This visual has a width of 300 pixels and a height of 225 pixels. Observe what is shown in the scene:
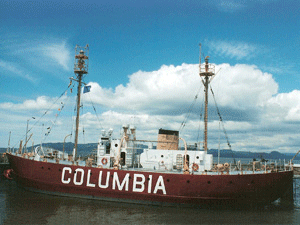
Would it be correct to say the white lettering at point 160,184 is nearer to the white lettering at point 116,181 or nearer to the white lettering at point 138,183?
the white lettering at point 116,181

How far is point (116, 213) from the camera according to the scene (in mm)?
15234

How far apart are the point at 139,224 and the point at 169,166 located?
6627 mm

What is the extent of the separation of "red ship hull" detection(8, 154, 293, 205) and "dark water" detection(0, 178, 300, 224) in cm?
62

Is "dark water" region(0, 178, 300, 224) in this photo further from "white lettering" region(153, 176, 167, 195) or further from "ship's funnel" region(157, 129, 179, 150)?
"ship's funnel" region(157, 129, 179, 150)

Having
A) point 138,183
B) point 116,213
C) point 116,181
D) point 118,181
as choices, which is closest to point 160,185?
point 138,183

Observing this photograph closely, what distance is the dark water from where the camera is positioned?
1395 centimetres

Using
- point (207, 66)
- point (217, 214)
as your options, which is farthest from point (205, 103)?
point (217, 214)

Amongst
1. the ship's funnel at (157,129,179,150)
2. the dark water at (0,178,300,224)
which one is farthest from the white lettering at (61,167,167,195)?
the ship's funnel at (157,129,179,150)

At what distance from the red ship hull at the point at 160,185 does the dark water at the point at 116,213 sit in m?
0.62

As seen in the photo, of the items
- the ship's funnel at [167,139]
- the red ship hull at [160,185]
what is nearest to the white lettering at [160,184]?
the red ship hull at [160,185]

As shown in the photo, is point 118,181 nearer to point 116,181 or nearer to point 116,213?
point 116,181

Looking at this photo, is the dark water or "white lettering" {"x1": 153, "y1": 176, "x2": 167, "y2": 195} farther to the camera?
"white lettering" {"x1": 153, "y1": 176, "x2": 167, "y2": 195}

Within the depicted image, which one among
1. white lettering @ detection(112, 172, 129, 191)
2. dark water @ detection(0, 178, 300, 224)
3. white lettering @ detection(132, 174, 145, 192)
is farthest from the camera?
white lettering @ detection(112, 172, 129, 191)

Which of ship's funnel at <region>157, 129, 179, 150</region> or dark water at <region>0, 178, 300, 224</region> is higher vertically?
ship's funnel at <region>157, 129, 179, 150</region>
